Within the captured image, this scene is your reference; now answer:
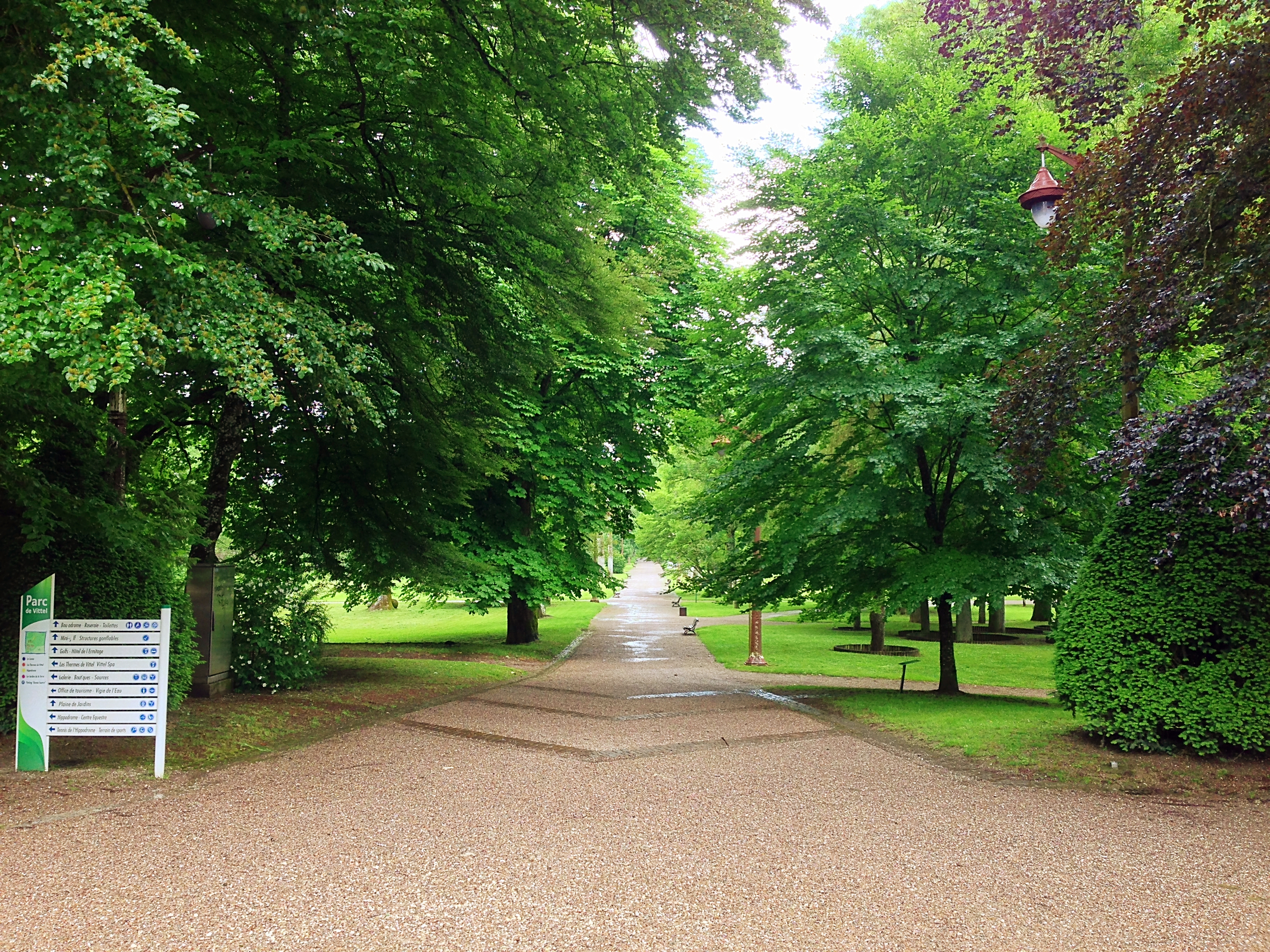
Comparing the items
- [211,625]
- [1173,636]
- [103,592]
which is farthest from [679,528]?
[1173,636]

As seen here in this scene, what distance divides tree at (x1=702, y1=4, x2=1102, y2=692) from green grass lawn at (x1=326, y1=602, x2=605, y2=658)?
8050mm

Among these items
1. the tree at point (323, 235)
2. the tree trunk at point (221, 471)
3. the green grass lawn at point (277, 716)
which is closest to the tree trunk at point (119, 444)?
the tree at point (323, 235)

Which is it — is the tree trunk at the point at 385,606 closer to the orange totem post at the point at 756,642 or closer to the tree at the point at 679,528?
the tree at the point at 679,528

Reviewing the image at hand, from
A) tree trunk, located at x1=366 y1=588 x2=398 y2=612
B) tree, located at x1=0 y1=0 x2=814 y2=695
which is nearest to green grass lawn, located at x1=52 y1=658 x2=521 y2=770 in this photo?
tree, located at x1=0 y1=0 x2=814 y2=695

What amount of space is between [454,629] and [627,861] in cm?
2442

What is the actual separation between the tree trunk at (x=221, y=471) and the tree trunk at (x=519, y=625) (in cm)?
1019

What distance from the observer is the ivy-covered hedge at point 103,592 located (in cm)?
786

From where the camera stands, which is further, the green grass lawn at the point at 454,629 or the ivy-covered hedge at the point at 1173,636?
the green grass lawn at the point at 454,629

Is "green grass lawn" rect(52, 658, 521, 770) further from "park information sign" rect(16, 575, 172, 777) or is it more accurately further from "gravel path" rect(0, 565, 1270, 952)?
"gravel path" rect(0, 565, 1270, 952)

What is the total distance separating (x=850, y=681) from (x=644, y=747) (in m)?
8.37

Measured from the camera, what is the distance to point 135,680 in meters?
7.12

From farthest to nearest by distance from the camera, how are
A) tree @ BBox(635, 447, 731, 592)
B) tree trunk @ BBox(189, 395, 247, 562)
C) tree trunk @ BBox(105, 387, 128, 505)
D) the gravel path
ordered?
1. tree @ BBox(635, 447, 731, 592)
2. tree trunk @ BBox(189, 395, 247, 562)
3. tree trunk @ BBox(105, 387, 128, 505)
4. the gravel path

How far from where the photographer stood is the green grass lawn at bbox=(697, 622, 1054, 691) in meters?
17.0

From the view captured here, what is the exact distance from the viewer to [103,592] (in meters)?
8.31
